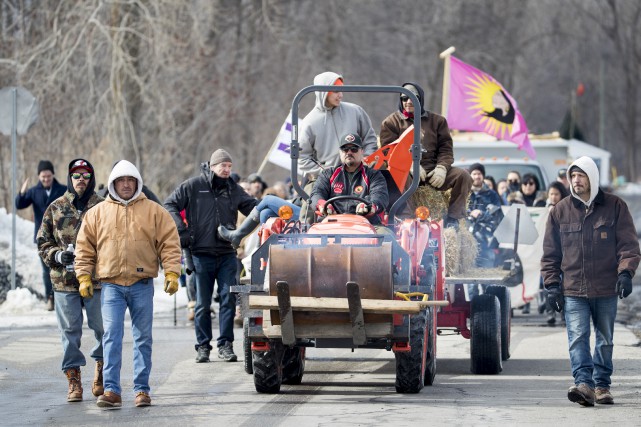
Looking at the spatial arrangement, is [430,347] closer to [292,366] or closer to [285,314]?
[292,366]

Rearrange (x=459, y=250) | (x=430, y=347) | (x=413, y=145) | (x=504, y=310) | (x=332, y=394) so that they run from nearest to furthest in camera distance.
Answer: (x=332, y=394)
(x=430, y=347)
(x=413, y=145)
(x=459, y=250)
(x=504, y=310)

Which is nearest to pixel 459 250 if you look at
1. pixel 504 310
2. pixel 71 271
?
pixel 504 310

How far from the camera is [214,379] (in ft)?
40.9

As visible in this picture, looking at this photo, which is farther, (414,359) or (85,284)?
(414,359)

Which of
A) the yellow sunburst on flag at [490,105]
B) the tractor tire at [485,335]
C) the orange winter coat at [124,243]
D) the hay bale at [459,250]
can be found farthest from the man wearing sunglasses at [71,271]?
the yellow sunburst on flag at [490,105]

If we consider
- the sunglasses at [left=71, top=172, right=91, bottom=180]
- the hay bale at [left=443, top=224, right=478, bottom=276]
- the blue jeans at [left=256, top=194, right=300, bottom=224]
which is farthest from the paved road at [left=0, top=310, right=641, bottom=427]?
the sunglasses at [left=71, top=172, right=91, bottom=180]

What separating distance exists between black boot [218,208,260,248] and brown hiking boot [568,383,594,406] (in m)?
3.89

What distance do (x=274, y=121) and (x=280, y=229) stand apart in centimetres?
3040

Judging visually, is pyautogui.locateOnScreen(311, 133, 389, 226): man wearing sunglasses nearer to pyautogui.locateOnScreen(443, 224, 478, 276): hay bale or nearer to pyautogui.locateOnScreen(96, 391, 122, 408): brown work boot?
pyautogui.locateOnScreen(443, 224, 478, 276): hay bale

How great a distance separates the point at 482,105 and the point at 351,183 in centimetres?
939

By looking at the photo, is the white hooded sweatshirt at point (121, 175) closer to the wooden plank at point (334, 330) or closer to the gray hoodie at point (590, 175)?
the wooden plank at point (334, 330)

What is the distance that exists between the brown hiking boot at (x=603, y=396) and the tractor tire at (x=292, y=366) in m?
2.60

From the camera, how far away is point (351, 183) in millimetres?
12008

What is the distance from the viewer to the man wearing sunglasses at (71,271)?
37.0 feet
